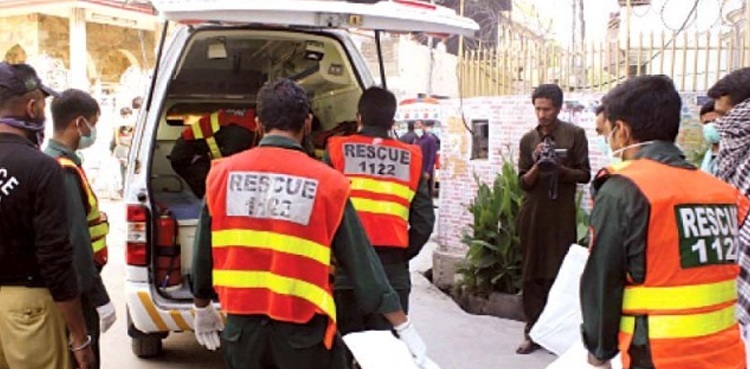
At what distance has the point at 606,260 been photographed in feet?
7.41

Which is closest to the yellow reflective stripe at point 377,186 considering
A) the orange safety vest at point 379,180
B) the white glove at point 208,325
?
the orange safety vest at point 379,180

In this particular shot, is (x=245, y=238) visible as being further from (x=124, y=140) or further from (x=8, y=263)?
(x=124, y=140)

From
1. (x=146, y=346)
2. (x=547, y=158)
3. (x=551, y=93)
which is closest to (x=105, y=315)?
(x=146, y=346)

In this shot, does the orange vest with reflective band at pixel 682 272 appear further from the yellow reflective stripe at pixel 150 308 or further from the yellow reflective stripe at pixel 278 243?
the yellow reflective stripe at pixel 150 308

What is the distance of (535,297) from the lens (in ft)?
16.3

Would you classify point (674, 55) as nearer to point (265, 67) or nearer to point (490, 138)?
point (490, 138)

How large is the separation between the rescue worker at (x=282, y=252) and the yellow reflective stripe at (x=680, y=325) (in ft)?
2.39

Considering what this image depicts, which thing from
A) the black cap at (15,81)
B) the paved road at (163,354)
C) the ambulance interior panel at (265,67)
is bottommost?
the paved road at (163,354)

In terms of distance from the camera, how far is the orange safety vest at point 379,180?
3564 mm

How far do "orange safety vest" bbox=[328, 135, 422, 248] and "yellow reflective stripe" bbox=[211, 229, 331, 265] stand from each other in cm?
102

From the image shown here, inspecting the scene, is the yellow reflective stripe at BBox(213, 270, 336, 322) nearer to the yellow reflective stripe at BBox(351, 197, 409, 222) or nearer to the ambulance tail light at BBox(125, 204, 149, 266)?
the yellow reflective stripe at BBox(351, 197, 409, 222)

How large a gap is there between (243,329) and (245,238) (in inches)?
12.1

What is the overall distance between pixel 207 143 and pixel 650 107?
144 inches

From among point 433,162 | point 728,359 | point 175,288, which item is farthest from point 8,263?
point 433,162
